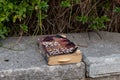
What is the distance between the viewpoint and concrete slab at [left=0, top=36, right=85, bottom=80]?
1.65 metres

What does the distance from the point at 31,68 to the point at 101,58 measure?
18.1 inches

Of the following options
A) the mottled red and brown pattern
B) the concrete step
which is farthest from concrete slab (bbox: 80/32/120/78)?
the mottled red and brown pattern

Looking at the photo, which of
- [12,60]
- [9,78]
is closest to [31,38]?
[12,60]

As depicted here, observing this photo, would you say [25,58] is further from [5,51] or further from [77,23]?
[77,23]

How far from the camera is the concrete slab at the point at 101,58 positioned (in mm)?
1770

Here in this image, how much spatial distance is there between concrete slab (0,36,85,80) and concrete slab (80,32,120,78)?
62 millimetres

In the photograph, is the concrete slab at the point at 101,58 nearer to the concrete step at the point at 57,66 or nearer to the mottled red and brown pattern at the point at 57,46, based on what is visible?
the concrete step at the point at 57,66

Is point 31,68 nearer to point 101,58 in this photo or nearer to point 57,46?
point 57,46

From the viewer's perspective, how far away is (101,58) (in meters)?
1.80

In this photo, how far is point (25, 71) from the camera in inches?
65.2

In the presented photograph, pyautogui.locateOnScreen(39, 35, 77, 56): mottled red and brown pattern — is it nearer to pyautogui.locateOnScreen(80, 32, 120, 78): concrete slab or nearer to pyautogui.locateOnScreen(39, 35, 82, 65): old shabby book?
pyautogui.locateOnScreen(39, 35, 82, 65): old shabby book

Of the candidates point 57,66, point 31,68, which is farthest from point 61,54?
point 31,68

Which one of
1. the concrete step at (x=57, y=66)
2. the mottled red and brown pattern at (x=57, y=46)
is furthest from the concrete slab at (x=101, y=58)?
the mottled red and brown pattern at (x=57, y=46)

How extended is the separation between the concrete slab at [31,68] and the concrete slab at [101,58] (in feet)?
0.20
